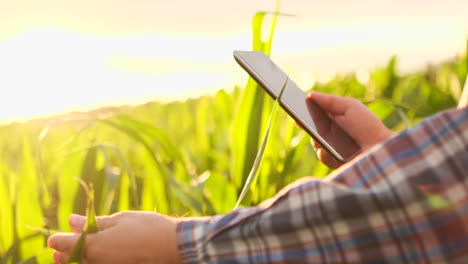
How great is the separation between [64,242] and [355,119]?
1.41 ft

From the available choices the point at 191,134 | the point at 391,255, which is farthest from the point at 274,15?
the point at 191,134

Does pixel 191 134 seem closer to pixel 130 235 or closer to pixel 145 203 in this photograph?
pixel 145 203

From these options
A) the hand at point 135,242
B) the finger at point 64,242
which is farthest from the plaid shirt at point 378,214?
the finger at point 64,242

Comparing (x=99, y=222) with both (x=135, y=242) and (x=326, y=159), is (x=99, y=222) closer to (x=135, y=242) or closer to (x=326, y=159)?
(x=135, y=242)

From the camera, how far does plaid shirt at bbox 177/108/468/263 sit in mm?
526

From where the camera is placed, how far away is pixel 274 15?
102cm

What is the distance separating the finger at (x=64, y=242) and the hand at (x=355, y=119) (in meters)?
0.40

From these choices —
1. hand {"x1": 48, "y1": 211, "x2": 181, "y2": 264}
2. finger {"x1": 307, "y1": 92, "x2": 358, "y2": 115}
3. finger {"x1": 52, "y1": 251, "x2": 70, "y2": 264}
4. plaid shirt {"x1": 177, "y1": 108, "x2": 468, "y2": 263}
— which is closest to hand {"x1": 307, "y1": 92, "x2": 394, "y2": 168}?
finger {"x1": 307, "y1": 92, "x2": 358, "y2": 115}

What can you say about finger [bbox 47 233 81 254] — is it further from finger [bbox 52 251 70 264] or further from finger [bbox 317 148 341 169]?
finger [bbox 317 148 341 169]

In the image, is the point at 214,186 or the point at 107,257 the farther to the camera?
the point at 214,186

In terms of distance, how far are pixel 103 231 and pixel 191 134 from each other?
1.99 m

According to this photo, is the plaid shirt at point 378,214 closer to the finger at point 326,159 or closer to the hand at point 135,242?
the hand at point 135,242

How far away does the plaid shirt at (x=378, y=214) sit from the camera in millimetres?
526

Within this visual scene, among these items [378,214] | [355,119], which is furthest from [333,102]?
[378,214]
